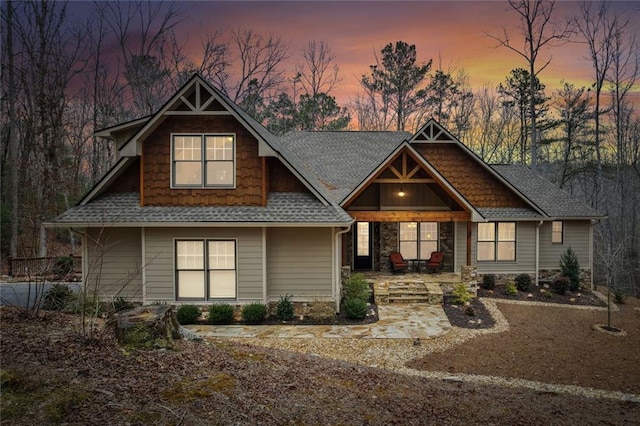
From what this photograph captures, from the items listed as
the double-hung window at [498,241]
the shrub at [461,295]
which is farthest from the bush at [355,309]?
the double-hung window at [498,241]

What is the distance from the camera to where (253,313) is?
11.4m

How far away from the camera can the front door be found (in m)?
17.2

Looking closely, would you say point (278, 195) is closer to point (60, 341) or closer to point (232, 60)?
point (60, 341)

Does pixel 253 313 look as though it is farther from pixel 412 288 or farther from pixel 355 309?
pixel 412 288

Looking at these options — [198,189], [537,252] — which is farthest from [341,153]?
[537,252]

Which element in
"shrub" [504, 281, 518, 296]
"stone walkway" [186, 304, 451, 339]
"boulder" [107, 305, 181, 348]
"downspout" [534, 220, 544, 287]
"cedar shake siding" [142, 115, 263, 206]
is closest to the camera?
"boulder" [107, 305, 181, 348]

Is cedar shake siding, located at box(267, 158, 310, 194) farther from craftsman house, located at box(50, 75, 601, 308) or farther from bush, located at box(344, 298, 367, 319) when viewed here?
bush, located at box(344, 298, 367, 319)

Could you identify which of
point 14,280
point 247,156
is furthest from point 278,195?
point 14,280

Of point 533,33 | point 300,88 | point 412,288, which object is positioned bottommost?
point 412,288

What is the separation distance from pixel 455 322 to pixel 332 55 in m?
23.4

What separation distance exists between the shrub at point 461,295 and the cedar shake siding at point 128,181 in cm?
1152

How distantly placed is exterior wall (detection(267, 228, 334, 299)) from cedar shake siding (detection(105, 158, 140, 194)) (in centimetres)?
487

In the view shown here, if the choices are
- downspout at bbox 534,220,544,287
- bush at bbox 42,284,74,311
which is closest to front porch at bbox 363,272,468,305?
downspout at bbox 534,220,544,287

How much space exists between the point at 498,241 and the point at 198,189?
42.3 feet
